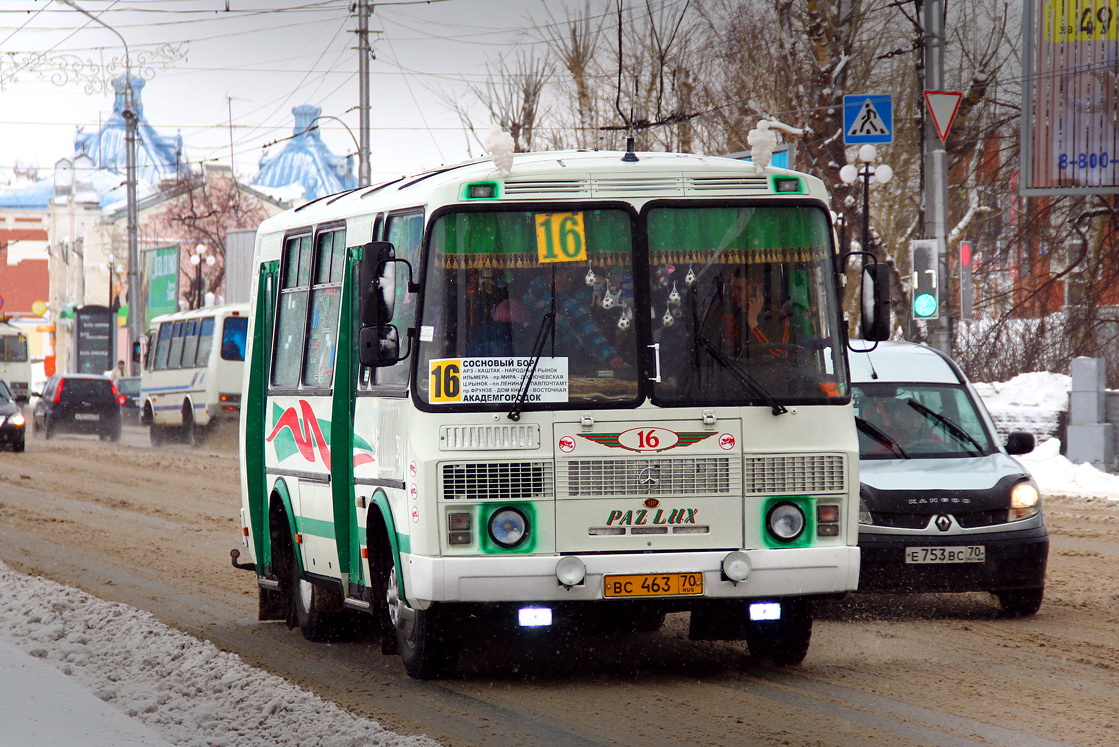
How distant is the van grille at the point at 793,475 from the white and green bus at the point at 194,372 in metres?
28.7

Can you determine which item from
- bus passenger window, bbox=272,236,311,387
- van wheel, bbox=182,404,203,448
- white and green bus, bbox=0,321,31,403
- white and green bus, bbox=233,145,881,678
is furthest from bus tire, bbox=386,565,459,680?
white and green bus, bbox=0,321,31,403

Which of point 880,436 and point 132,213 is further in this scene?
point 132,213

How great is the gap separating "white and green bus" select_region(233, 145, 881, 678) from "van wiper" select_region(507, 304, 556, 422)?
1 cm

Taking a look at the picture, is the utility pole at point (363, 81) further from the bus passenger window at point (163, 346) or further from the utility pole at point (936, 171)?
the utility pole at point (936, 171)

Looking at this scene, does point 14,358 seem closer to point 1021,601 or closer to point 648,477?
point 1021,601

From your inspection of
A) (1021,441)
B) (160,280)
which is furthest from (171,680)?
(160,280)

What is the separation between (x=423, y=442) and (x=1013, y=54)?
30844 millimetres

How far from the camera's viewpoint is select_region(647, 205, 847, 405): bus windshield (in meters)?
8.37

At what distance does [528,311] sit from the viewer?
325 inches

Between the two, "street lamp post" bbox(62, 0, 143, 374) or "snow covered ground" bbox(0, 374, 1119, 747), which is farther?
"street lamp post" bbox(62, 0, 143, 374)

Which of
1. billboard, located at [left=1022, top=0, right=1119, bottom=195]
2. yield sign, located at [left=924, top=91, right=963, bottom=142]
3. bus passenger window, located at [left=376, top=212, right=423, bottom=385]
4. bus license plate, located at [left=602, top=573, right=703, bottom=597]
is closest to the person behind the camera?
bus license plate, located at [left=602, top=573, right=703, bottom=597]

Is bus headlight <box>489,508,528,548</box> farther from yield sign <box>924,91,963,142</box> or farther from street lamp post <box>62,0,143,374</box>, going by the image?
street lamp post <box>62,0,143,374</box>

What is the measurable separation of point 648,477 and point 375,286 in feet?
5.28

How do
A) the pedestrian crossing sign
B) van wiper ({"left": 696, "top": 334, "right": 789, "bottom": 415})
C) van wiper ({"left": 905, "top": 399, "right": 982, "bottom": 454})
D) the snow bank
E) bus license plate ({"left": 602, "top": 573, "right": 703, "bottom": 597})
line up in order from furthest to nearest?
1. the pedestrian crossing sign
2. van wiper ({"left": 905, "top": 399, "right": 982, "bottom": 454})
3. van wiper ({"left": 696, "top": 334, "right": 789, "bottom": 415})
4. bus license plate ({"left": 602, "top": 573, "right": 703, "bottom": 597})
5. the snow bank
